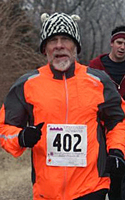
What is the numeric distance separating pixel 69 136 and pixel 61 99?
259mm

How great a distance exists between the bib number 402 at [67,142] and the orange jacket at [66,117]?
0.25 feet

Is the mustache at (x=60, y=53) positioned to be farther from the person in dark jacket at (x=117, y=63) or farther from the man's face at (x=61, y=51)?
the person in dark jacket at (x=117, y=63)

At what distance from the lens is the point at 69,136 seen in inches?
103

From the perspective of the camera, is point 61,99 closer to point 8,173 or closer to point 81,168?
point 81,168

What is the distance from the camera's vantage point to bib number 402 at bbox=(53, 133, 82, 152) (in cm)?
262

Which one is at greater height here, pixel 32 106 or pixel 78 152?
pixel 32 106

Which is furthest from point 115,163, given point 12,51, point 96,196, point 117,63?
point 12,51

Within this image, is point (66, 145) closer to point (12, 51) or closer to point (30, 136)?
point (30, 136)

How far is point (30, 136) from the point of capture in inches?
97.6

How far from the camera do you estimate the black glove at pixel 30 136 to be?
2473mm

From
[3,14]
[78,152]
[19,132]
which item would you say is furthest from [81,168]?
[3,14]

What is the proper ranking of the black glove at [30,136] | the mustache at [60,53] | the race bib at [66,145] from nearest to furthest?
1. the black glove at [30,136]
2. the race bib at [66,145]
3. the mustache at [60,53]

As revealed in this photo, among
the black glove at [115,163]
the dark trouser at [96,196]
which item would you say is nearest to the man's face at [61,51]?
the black glove at [115,163]

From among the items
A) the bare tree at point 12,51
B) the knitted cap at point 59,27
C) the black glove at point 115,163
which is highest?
the bare tree at point 12,51
